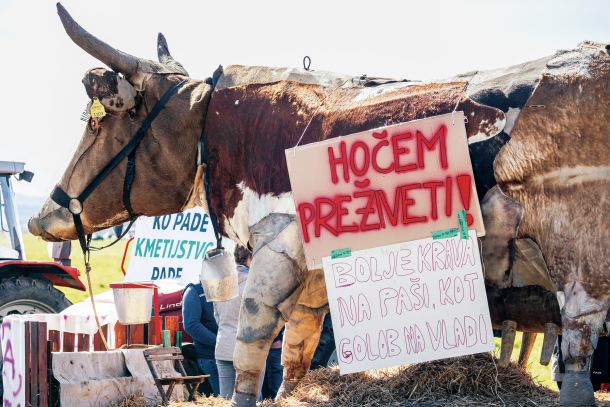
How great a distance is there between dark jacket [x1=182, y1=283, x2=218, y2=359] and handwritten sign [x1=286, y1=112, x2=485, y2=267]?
4.16m

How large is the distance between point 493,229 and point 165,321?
4.08 m

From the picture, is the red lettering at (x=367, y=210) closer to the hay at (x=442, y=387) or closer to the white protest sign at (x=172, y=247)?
the hay at (x=442, y=387)

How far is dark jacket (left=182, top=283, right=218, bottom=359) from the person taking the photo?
397 inches

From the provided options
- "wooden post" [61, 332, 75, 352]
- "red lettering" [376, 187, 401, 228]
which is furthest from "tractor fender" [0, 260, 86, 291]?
"red lettering" [376, 187, 401, 228]

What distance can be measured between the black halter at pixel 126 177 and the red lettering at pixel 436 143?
192 centimetres

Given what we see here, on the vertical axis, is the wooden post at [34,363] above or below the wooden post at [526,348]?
above

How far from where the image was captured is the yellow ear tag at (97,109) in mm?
6977

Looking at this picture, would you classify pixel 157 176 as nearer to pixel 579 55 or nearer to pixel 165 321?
pixel 165 321

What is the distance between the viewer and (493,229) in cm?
575

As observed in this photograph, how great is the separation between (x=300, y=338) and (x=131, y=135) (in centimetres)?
179

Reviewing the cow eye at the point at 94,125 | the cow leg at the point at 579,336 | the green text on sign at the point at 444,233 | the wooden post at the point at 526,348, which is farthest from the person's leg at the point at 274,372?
the cow leg at the point at 579,336

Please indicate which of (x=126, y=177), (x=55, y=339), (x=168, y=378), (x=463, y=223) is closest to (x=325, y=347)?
(x=168, y=378)

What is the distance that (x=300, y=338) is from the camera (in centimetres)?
709

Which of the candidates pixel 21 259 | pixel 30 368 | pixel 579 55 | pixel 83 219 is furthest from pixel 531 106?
pixel 21 259
